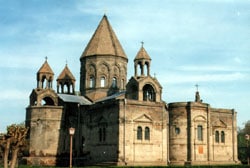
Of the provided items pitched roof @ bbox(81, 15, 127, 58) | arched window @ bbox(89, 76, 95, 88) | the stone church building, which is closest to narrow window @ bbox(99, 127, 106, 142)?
the stone church building

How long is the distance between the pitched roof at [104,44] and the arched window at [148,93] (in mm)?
9338

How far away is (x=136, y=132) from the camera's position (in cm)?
3866

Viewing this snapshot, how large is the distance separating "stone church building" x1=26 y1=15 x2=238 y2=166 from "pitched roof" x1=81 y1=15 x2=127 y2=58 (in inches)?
5.1

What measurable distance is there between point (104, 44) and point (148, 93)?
11.4 meters

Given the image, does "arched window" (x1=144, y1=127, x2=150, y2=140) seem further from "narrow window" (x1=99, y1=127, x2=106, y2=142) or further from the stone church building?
"narrow window" (x1=99, y1=127, x2=106, y2=142)

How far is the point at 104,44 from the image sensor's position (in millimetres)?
50875

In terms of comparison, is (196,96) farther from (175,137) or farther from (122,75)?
(122,75)

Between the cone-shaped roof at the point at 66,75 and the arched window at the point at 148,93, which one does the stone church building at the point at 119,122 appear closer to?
the arched window at the point at 148,93

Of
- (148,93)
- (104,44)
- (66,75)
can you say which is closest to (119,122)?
(148,93)

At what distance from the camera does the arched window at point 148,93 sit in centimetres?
4178

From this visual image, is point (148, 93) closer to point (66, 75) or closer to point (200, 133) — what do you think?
point (200, 133)

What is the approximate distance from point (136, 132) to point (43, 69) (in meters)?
15.6

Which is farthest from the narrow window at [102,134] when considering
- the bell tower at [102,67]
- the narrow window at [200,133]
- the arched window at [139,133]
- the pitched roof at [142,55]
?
the narrow window at [200,133]

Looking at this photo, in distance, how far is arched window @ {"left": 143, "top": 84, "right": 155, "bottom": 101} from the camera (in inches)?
1645
